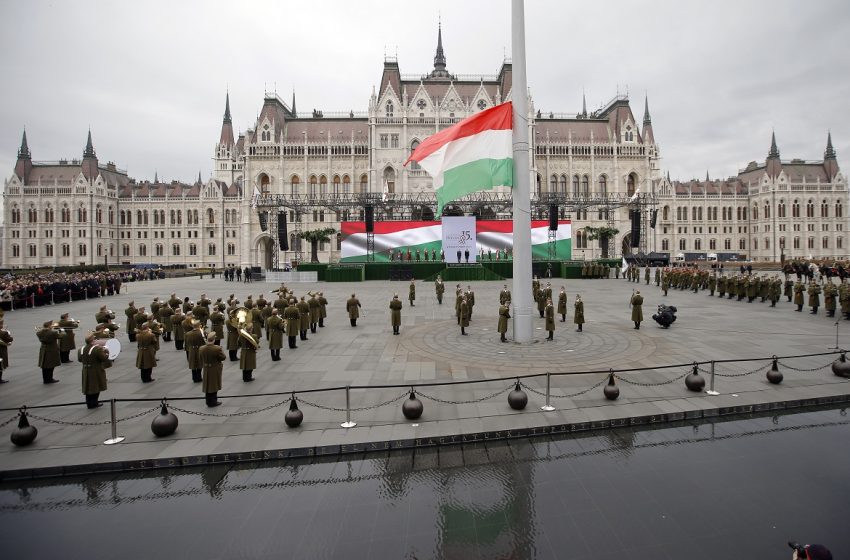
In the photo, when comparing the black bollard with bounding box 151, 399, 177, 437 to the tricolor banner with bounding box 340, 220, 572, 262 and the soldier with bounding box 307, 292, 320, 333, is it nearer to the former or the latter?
the soldier with bounding box 307, 292, 320, 333

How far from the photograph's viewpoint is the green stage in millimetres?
36812

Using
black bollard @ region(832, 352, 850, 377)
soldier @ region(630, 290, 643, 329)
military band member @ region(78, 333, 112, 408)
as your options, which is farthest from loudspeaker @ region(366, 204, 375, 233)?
black bollard @ region(832, 352, 850, 377)

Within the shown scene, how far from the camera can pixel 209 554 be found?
4.26 metres

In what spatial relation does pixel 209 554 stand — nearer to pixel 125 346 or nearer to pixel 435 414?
pixel 435 414

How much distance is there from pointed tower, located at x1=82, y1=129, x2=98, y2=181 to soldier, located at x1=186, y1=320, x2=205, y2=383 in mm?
86119

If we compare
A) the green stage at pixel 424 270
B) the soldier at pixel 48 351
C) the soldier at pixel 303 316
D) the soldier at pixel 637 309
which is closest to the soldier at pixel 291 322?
the soldier at pixel 303 316

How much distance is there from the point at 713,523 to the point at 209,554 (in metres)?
5.42

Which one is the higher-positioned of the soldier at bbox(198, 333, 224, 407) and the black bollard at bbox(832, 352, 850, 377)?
the soldier at bbox(198, 333, 224, 407)

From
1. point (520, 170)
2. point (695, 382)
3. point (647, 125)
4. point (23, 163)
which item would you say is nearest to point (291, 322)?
point (520, 170)

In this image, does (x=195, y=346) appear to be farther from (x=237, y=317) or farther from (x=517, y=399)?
(x=517, y=399)

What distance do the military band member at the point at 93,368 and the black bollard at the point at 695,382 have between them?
11205mm

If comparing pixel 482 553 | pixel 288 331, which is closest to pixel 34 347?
pixel 288 331

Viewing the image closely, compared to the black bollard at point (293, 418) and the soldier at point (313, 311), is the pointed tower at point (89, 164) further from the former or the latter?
the black bollard at point (293, 418)

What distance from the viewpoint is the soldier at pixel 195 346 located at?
9133 millimetres
